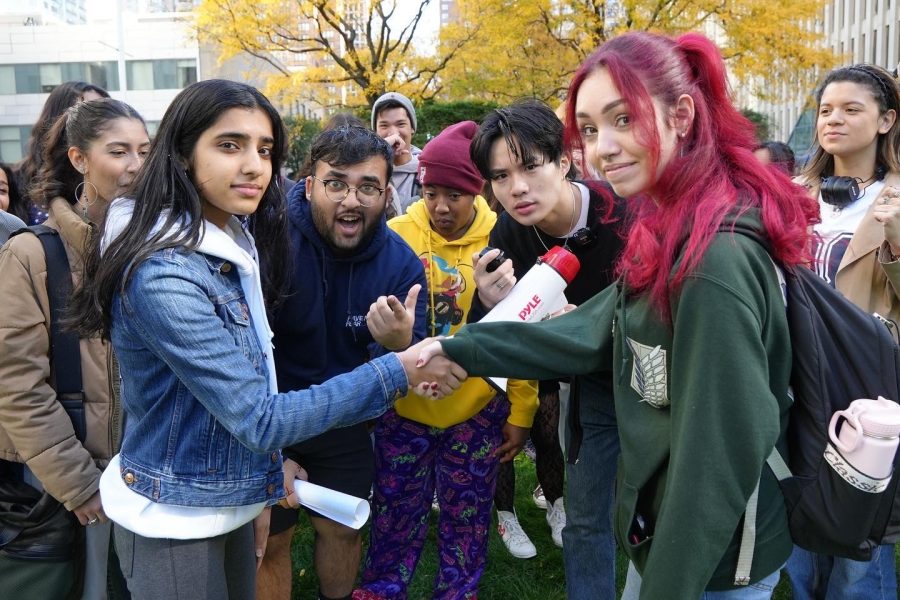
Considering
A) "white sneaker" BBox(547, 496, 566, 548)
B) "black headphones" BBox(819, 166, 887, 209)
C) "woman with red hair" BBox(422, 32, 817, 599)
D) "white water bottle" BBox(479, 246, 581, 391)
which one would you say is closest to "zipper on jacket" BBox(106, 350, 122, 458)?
"white water bottle" BBox(479, 246, 581, 391)

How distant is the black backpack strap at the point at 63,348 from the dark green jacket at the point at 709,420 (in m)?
1.87

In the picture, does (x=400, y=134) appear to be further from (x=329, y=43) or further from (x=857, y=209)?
(x=329, y=43)

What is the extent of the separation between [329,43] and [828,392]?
20.4 m

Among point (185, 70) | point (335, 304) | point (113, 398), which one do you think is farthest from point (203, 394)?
point (185, 70)

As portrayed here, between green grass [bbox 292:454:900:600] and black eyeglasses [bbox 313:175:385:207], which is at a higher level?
black eyeglasses [bbox 313:175:385:207]

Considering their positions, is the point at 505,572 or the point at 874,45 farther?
the point at 874,45

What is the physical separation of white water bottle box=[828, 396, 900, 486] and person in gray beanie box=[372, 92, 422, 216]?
390 cm

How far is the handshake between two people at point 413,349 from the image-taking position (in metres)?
2.11

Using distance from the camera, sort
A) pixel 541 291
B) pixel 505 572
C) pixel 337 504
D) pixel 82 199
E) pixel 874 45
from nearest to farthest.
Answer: pixel 337 504 → pixel 541 291 → pixel 82 199 → pixel 505 572 → pixel 874 45

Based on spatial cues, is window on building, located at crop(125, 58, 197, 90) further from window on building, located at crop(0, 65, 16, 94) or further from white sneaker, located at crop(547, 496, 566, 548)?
white sneaker, located at crop(547, 496, 566, 548)

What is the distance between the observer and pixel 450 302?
3.23 m

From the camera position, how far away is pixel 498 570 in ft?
12.4

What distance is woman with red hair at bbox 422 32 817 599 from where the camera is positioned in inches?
56.8

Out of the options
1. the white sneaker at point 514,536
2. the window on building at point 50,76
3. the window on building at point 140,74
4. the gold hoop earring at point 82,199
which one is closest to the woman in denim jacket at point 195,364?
the gold hoop earring at point 82,199
